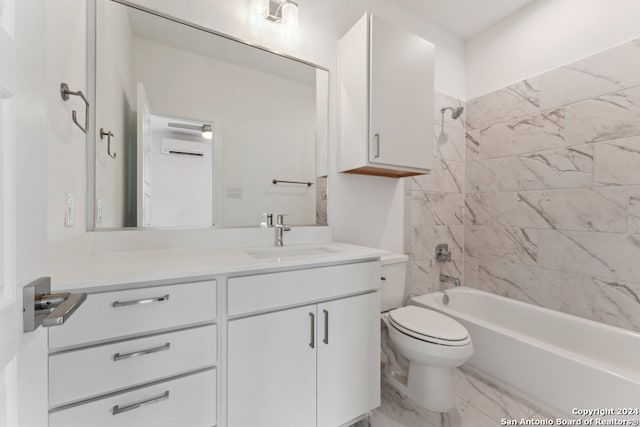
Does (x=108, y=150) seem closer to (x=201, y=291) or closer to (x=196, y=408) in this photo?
(x=201, y=291)

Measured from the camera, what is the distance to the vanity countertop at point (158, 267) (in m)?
0.77

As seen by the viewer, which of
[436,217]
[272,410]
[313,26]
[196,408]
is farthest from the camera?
[436,217]

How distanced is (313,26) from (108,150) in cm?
142

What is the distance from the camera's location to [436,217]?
235cm

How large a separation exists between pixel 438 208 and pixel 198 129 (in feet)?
6.49

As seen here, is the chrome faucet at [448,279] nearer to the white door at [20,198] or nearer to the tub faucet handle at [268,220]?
the tub faucet handle at [268,220]

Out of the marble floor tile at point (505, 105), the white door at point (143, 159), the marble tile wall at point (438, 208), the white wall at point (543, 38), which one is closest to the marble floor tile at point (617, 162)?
the marble floor tile at point (505, 105)

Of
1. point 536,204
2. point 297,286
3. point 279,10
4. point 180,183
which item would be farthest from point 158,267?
point 536,204

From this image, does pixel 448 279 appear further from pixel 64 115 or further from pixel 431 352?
pixel 64 115

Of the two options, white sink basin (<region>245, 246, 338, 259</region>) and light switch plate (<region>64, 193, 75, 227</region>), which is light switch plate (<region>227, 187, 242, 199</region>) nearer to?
white sink basin (<region>245, 246, 338, 259</region>)

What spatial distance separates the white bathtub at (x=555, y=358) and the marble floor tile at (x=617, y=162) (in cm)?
91

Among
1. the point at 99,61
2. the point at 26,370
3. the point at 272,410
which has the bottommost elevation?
the point at 272,410

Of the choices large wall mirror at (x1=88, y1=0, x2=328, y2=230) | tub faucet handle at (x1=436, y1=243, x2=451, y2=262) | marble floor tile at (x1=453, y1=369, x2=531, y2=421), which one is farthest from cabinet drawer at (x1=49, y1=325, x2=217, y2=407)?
tub faucet handle at (x1=436, y1=243, x2=451, y2=262)

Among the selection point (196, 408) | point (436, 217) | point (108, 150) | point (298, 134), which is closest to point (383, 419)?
point (196, 408)
